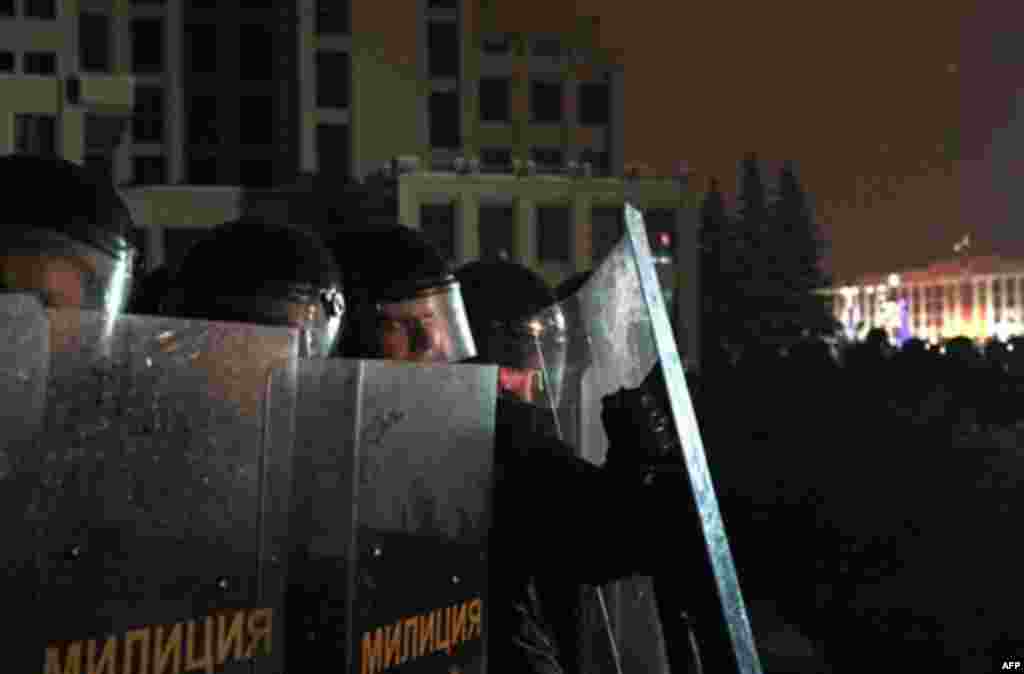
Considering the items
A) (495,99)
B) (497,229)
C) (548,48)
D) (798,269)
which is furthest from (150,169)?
Answer: (798,269)

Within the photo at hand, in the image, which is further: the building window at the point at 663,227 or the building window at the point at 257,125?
the building window at the point at 257,125

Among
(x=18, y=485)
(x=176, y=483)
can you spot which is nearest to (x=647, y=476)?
(x=176, y=483)

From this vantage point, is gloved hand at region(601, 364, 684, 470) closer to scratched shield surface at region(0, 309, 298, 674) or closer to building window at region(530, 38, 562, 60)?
scratched shield surface at region(0, 309, 298, 674)

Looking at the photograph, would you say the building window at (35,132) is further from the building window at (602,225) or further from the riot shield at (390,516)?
the riot shield at (390,516)

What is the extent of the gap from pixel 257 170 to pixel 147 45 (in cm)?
737

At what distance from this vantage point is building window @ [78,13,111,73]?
223 ft

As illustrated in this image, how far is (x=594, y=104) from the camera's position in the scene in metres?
76.8

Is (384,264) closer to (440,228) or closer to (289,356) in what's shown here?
(289,356)

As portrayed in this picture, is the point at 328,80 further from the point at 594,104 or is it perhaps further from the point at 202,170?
the point at 594,104

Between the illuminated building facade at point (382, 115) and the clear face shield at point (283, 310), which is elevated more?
the illuminated building facade at point (382, 115)

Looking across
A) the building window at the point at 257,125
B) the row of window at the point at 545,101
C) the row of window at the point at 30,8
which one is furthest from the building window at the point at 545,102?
the row of window at the point at 30,8

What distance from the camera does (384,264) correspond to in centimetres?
395

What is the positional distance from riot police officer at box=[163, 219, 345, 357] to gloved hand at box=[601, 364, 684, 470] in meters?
0.56

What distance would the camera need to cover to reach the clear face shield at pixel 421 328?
3787 mm
